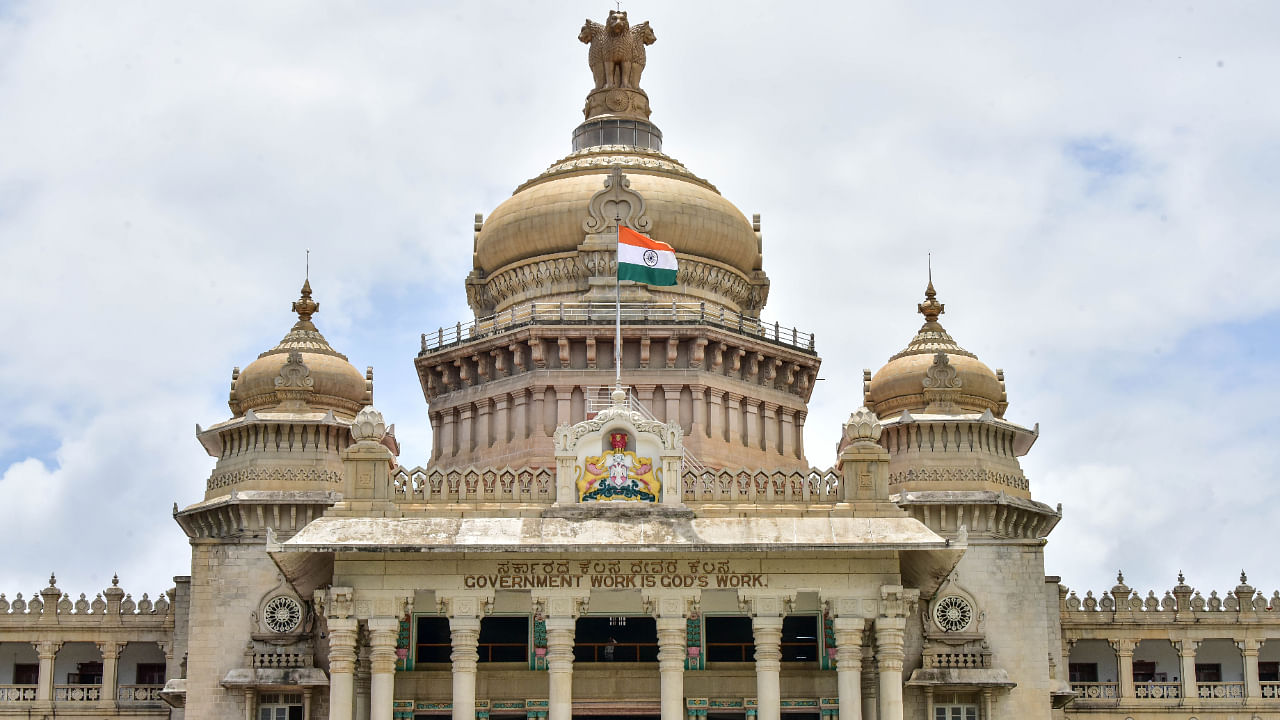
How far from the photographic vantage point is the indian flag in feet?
184

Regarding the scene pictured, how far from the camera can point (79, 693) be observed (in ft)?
220

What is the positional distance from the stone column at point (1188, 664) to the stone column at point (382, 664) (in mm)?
30043

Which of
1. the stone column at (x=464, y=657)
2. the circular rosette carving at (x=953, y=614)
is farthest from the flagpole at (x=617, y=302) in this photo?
the circular rosette carving at (x=953, y=614)

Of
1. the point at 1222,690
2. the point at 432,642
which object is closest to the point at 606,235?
the point at 432,642

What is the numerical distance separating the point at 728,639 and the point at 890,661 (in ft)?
21.3

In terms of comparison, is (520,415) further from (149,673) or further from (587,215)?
(149,673)

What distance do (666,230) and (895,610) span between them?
854 inches

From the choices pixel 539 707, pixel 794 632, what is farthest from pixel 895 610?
pixel 539 707

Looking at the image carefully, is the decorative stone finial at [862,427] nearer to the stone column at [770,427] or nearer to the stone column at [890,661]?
the stone column at [890,661]

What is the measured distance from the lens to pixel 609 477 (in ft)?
160

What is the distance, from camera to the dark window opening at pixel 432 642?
52.9 meters

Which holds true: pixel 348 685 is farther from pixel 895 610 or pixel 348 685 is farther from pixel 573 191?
pixel 573 191

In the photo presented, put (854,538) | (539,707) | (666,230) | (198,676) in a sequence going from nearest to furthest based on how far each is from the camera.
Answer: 1. (854,538)
2. (539,707)
3. (198,676)
4. (666,230)

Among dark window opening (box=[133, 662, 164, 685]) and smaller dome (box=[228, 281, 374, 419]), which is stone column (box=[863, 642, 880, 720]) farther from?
dark window opening (box=[133, 662, 164, 685])
